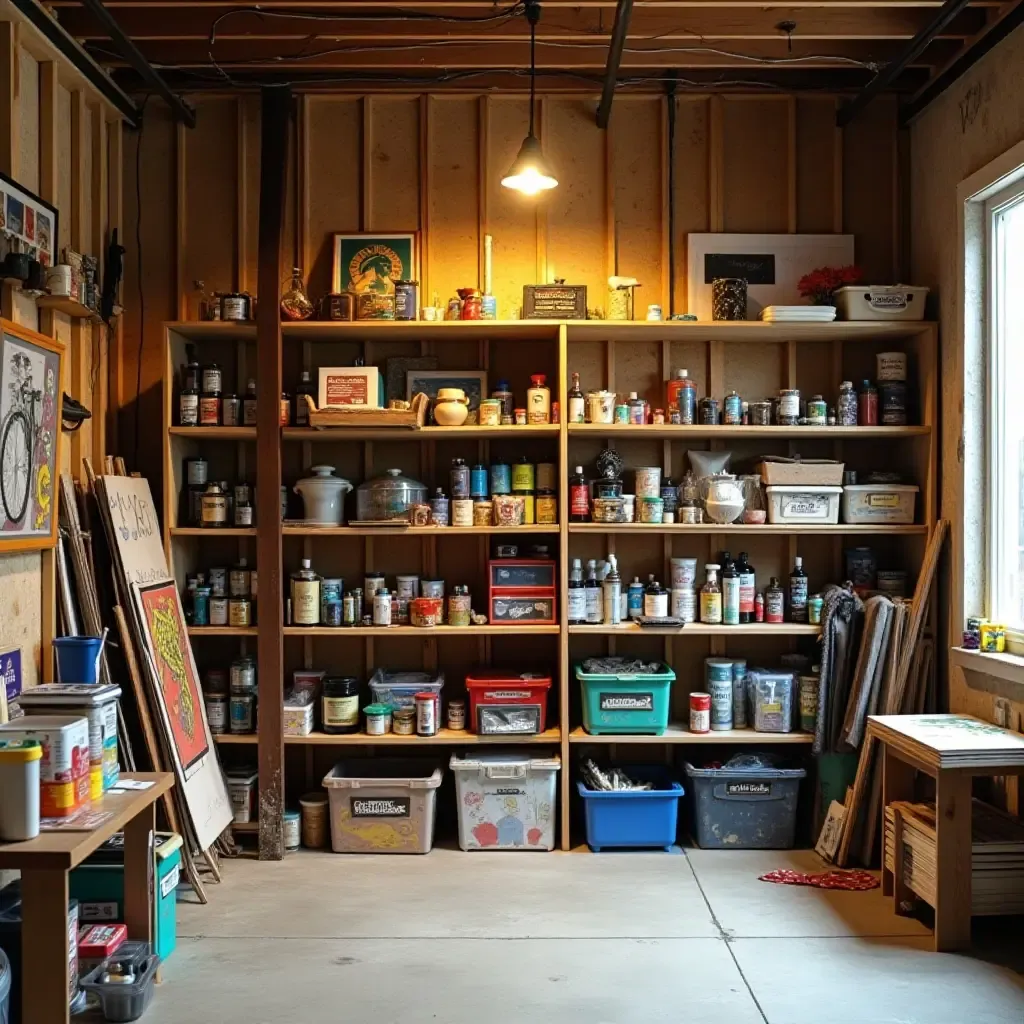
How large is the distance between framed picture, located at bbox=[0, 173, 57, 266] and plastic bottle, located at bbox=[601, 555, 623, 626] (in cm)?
272

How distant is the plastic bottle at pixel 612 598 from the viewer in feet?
15.3

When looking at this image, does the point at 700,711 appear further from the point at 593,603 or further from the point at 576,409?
the point at 576,409

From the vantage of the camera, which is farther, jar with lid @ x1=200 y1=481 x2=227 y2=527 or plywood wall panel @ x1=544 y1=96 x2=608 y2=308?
plywood wall panel @ x1=544 y1=96 x2=608 y2=308

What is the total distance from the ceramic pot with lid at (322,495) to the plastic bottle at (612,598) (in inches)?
50.6

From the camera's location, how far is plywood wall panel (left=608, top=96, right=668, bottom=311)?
4930 millimetres

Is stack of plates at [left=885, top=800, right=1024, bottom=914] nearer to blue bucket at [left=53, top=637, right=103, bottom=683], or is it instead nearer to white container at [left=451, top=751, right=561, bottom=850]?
white container at [left=451, top=751, right=561, bottom=850]

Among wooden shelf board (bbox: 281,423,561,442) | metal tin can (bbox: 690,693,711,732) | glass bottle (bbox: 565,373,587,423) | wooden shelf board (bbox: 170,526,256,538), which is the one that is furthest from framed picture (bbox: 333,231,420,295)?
metal tin can (bbox: 690,693,711,732)

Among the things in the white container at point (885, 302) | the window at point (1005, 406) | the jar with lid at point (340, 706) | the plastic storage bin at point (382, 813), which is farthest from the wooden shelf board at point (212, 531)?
the window at point (1005, 406)

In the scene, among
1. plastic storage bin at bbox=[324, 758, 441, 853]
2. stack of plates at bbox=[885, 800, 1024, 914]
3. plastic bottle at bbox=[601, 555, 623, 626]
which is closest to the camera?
stack of plates at bbox=[885, 800, 1024, 914]

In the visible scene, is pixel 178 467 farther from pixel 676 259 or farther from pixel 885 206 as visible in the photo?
pixel 885 206

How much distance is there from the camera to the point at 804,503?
15.1ft

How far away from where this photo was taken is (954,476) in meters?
4.39

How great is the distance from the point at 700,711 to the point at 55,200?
352 cm

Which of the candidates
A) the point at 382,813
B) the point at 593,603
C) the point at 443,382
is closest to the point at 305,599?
the point at 382,813
